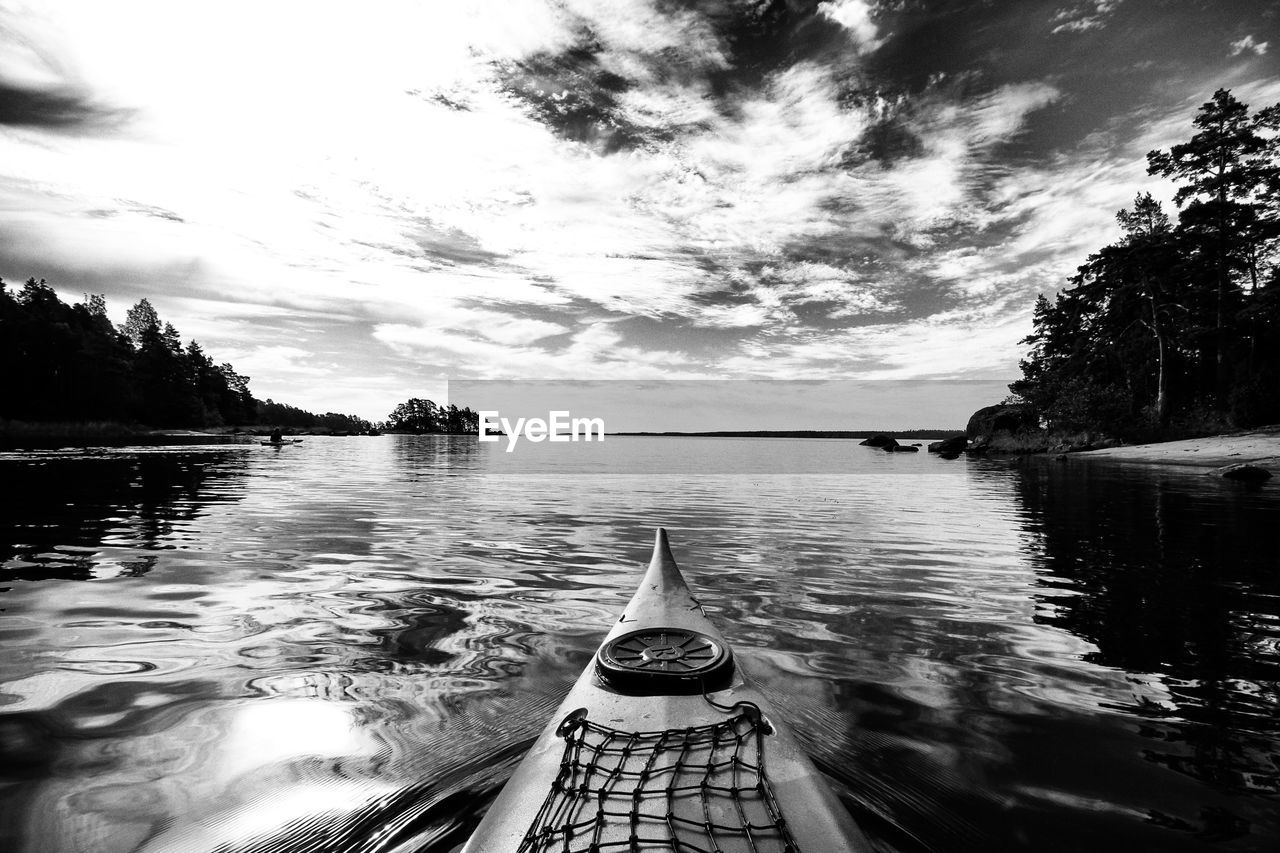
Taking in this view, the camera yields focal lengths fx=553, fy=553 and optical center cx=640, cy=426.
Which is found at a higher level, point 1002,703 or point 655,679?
point 655,679

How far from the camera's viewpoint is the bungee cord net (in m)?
2.12

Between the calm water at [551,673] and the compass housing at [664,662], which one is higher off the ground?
the compass housing at [664,662]

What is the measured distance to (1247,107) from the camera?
33.0 meters

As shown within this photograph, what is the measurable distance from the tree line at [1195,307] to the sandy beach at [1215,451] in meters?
2.85

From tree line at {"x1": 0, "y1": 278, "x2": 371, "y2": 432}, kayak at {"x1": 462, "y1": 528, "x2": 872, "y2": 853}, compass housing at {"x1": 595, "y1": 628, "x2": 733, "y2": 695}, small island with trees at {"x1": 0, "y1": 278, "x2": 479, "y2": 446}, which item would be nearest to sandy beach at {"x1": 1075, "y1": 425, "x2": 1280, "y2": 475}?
compass housing at {"x1": 595, "y1": 628, "x2": 733, "y2": 695}

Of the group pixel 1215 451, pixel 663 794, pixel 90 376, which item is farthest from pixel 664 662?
pixel 90 376

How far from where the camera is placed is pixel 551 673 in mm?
4730

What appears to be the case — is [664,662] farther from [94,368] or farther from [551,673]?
[94,368]

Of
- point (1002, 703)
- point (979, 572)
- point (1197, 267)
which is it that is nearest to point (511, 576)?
point (1002, 703)

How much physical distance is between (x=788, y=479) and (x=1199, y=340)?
31.6 meters

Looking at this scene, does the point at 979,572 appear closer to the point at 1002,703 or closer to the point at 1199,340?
the point at 1002,703

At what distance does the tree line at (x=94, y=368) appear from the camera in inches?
2534

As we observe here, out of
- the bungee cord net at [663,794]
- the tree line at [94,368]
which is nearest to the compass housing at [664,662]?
the bungee cord net at [663,794]

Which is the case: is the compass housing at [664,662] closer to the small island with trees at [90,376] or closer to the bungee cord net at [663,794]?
the bungee cord net at [663,794]
